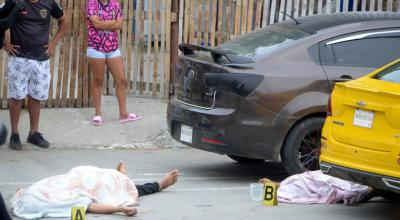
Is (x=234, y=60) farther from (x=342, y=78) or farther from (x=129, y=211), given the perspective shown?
(x=129, y=211)

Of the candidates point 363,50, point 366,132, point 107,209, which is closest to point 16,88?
point 107,209

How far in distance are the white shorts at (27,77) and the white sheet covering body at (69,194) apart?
3206mm

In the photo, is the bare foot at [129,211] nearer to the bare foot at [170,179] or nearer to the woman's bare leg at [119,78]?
the bare foot at [170,179]

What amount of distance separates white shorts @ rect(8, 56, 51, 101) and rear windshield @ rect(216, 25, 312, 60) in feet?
7.96

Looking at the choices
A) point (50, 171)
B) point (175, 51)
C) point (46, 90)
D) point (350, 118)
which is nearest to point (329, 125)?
point (350, 118)

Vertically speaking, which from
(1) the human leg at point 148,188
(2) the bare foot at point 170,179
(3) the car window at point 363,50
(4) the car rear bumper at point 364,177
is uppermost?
(3) the car window at point 363,50

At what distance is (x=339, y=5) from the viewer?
12938 mm

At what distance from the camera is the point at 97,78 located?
11500 millimetres

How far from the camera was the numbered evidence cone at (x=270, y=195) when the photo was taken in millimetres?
7629

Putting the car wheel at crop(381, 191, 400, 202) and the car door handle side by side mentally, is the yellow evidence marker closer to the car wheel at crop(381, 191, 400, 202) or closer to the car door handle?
the car wheel at crop(381, 191, 400, 202)

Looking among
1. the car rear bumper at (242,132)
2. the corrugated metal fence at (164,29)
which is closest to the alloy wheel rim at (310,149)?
the car rear bumper at (242,132)

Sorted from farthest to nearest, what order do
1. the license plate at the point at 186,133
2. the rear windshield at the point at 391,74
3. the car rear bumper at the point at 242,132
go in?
the license plate at the point at 186,133
the car rear bumper at the point at 242,132
the rear windshield at the point at 391,74

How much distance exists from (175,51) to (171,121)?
Answer: 3.78 meters

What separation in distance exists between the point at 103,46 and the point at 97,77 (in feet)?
1.36
